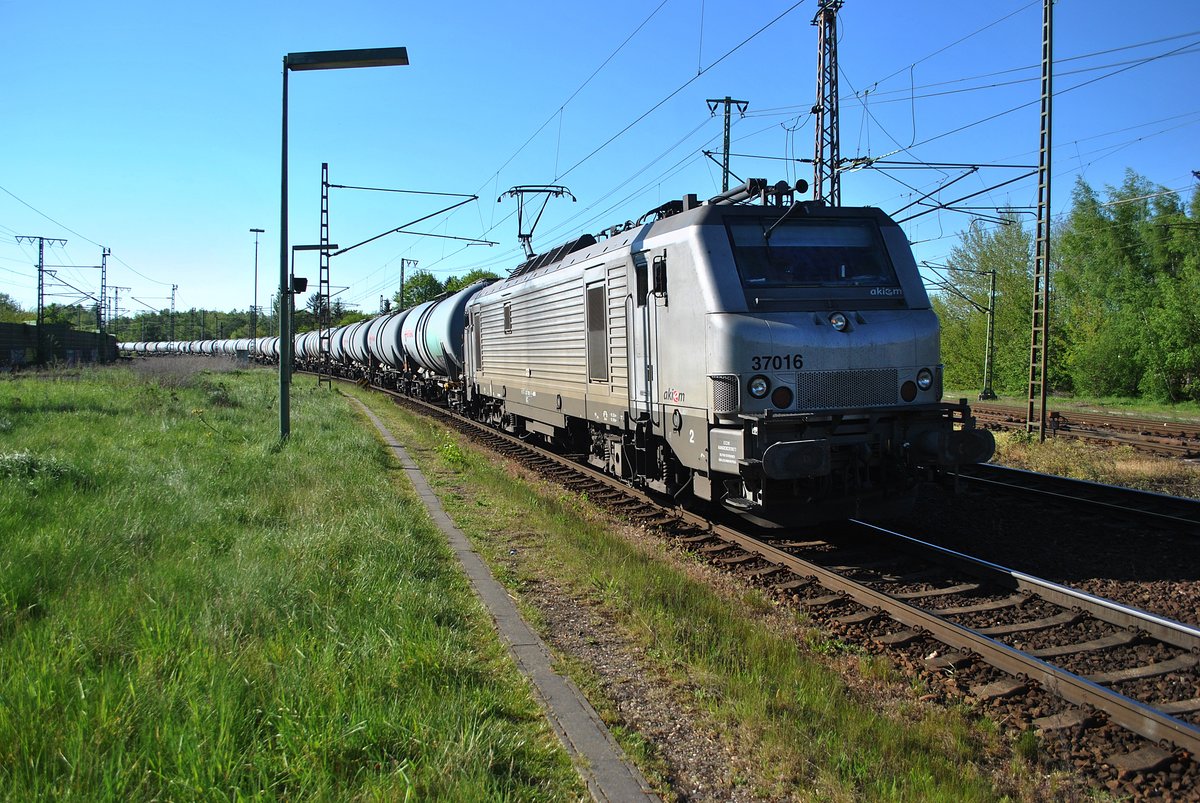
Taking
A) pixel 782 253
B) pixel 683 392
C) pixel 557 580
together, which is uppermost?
pixel 782 253

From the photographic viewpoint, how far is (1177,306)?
30219mm

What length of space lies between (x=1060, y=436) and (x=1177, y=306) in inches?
739

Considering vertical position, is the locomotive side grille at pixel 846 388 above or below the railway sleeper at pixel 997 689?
above

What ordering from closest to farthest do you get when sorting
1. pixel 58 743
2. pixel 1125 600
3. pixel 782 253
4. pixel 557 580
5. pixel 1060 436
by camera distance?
pixel 58 743, pixel 1125 600, pixel 557 580, pixel 782 253, pixel 1060 436

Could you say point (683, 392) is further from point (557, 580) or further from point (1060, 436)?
point (1060, 436)

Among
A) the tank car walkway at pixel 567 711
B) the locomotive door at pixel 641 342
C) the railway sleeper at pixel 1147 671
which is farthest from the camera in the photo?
the locomotive door at pixel 641 342

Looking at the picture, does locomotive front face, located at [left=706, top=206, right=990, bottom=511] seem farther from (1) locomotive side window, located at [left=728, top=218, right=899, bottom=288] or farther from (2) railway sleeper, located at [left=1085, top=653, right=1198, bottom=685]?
(2) railway sleeper, located at [left=1085, top=653, right=1198, bottom=685]

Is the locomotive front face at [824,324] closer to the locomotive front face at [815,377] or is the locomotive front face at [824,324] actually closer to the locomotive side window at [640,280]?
the locomotive front face at [815,377]

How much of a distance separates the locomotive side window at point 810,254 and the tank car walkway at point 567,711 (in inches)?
148

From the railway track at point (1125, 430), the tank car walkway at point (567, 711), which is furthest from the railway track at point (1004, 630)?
the railway track at point (1125, 430)

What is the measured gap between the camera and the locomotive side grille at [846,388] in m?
7.21

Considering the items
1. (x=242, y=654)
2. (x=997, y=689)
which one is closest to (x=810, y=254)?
(x=997, y=689)

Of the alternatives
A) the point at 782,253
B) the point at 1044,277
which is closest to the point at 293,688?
the point at 782,253

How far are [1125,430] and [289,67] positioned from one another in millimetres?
19049
